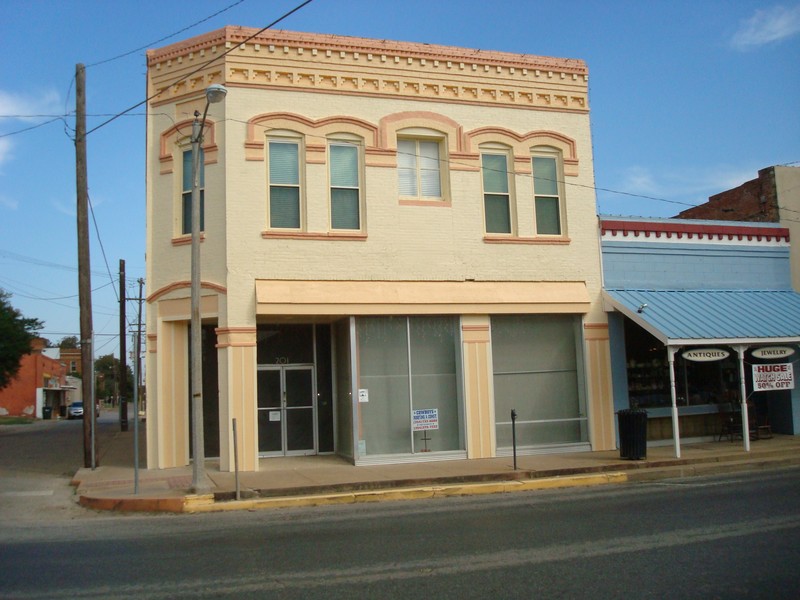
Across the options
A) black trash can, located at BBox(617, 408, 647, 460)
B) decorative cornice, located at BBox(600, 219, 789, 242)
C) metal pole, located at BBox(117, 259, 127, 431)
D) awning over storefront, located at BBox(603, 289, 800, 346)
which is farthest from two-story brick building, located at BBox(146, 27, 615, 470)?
metal pole, located at BBox(117, 259, 127, 431)

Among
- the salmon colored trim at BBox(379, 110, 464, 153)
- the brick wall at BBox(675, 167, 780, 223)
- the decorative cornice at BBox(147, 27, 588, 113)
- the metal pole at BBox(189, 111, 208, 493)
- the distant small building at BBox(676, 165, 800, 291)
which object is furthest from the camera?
the brick wall at BBox(675, 167, 780, 223)

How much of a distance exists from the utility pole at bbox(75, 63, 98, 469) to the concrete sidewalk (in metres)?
1.14

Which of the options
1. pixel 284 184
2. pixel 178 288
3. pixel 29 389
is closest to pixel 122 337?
pixel 178 288

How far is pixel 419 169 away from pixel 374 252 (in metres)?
2.33

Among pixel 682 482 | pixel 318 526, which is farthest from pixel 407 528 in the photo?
pixel 682 482

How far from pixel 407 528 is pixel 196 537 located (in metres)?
2.68

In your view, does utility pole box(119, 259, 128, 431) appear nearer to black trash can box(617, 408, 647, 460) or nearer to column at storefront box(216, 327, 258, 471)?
column at storefront box(216, 327, 258, 471)

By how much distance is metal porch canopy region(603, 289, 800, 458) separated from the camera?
16.2 meters

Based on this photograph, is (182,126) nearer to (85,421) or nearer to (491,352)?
(85,421)

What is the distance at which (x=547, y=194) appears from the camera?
18.2 metres

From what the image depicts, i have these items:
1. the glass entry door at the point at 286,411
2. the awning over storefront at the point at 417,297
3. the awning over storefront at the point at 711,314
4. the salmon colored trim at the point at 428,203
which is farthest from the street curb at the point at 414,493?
the salmon colored trim at the point at 428,203

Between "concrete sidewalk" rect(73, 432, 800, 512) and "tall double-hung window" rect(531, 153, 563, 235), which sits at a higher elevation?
"tall double-hung window" rect(531, 153, 563, 235)

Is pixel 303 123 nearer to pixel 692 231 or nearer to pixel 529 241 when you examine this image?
pixel 529 241

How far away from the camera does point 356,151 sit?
16.9m
